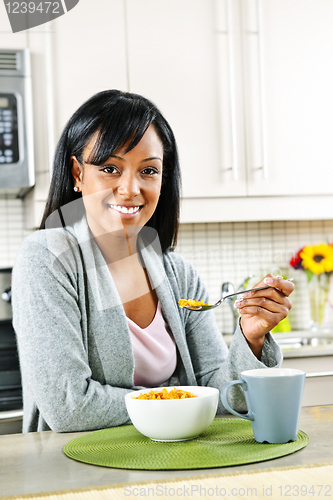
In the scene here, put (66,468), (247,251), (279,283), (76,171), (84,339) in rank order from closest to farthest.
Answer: (66,468), (279,283), (84,339), (76,171), (247,251)

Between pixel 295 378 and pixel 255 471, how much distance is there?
0.13 m

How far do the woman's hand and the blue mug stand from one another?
0.19 meters

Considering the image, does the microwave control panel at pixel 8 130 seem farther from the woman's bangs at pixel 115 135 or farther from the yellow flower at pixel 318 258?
the yellow flower at pixel 318 258

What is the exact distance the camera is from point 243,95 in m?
2.07

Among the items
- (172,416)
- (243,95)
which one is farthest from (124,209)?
(243,95)

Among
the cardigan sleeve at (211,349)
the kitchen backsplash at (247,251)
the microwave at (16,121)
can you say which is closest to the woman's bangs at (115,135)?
the cardigan sleeve at (211,349)

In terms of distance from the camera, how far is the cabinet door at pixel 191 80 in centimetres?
198

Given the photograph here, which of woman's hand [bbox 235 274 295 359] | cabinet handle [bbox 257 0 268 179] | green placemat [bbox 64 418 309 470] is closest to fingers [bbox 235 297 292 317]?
woman's hand [bbox 235 274 295 359]

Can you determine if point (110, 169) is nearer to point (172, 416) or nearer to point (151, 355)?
point (151, 355)

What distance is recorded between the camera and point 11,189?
1.92 meters

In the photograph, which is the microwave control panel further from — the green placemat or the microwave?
the green placemat

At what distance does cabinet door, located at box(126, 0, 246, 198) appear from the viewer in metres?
1.98

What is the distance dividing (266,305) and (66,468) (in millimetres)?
403

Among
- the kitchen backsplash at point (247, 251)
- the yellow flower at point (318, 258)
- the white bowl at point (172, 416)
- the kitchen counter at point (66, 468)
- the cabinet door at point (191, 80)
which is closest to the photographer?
the kitchen counter at point (66, 468)
